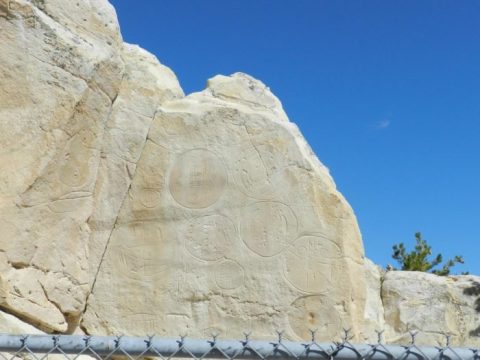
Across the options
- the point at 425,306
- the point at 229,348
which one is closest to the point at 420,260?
the point at 425,306

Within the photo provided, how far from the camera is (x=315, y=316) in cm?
684

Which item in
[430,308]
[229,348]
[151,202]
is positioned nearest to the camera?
[229,348]

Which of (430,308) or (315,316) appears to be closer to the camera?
(315,316)

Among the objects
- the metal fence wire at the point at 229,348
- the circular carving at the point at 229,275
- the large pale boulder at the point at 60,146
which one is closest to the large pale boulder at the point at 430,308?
the circular carving at the point at 229,275

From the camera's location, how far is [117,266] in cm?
697

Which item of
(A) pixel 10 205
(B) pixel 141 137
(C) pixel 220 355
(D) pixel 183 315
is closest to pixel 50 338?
(C) pixel 220 355

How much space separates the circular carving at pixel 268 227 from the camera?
6.97m

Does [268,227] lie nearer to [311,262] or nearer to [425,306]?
[311,262]

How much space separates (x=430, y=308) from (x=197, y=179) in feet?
20.5

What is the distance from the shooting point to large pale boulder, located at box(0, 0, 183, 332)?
6238 mm

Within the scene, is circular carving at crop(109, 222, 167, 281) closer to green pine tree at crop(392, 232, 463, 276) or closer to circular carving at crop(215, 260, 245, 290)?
circular carving at crop(215, 260, 245, 290)

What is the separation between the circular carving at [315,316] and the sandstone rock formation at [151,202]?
0.5 inches

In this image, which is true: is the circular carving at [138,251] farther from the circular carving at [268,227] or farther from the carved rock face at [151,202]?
the circular carving at [268,227]

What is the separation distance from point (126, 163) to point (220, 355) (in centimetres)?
501
